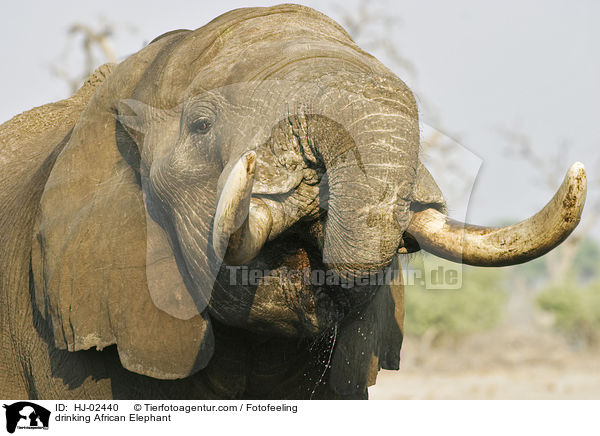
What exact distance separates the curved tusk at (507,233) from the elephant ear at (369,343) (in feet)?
1.14

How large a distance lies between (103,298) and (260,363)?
51 cm

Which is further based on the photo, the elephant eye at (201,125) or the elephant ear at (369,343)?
the elephant ear at (369,343)

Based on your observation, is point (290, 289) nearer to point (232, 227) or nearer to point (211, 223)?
point (211, 223)

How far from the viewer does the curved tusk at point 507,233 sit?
195 centimetres

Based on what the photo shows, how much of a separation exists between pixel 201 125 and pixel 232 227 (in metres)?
0.50

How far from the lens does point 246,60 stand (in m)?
2.25

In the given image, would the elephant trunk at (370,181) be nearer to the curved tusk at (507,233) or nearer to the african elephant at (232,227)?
the african elephant at (232,227)
